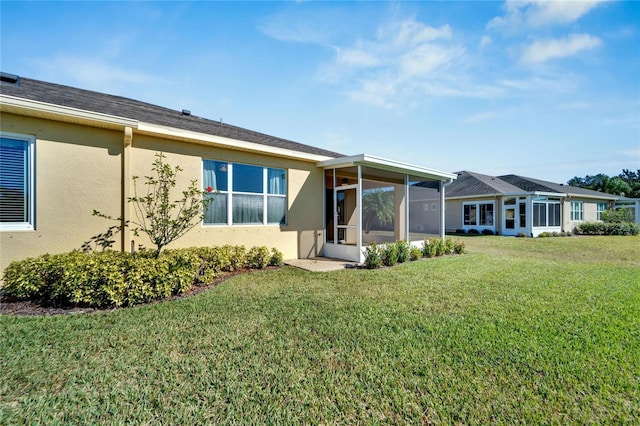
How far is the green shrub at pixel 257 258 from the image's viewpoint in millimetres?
7730

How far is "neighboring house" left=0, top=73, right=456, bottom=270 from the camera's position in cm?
522

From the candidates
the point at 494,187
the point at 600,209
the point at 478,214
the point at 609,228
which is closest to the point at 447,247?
the point at 478,214

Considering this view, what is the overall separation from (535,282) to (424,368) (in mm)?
5413

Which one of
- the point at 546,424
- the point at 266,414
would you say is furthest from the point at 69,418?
the point at 546,424

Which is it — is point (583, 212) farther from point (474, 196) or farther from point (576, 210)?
point (474, 196)

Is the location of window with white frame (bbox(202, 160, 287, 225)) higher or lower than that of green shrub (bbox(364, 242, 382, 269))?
higher

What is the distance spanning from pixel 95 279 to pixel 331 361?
162 inches

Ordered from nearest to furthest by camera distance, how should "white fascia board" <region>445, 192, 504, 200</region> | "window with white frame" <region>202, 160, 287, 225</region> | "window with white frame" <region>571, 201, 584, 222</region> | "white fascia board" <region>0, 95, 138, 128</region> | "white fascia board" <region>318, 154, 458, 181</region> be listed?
"white fascia board" <region>0, 95, 138, 128</region> < "window with white frame" <region>202, 160, 287, 225</region> < "white fascia board" <region>318, 154, 458, 181</region> < "white fascia board" <region>445, 192, 504, 200</region> < "window with white frame" <region>571, 201, 584, 222</region>

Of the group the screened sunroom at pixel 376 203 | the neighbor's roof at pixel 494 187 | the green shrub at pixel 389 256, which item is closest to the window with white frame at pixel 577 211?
the neighbor's roof at pixel 494 187

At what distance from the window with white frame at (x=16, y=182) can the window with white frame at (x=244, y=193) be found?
324 centimetres

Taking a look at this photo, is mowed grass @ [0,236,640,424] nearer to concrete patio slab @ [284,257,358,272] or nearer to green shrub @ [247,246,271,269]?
green shrub @ [247,246,271,269]

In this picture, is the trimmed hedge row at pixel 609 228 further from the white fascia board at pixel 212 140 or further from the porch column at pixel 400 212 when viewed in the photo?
the white fascia board at pixel 212 140

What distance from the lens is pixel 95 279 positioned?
4.56m

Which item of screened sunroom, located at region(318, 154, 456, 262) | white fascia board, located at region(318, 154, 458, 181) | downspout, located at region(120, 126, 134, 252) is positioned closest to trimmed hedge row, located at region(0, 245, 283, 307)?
downspout, located at region(120, 126, 134, 252)
